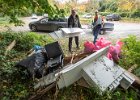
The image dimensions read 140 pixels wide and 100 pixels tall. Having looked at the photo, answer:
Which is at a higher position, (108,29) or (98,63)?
(98,63)

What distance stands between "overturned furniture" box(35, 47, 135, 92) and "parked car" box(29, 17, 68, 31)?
511 inches

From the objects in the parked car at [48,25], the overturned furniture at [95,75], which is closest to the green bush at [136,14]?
the parked car at [48,25]

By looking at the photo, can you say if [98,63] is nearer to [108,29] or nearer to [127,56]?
[127,56]

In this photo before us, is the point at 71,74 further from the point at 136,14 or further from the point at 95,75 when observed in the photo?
the point at 136,14

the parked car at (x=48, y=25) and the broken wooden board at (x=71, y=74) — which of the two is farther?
the parked car at (x=48, y=25)

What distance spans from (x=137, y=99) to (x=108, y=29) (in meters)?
13.3

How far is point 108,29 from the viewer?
19.4 m

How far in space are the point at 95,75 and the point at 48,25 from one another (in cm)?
1514

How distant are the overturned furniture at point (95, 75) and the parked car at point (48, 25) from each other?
1297 centimetres

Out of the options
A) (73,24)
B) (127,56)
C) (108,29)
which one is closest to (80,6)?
(108,29)

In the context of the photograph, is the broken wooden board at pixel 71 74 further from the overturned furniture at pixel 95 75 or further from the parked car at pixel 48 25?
the parked car at pixel 48 25

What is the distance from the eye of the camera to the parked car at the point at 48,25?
1959 centimetres

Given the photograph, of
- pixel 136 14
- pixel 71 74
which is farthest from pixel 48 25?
pixel 136 14

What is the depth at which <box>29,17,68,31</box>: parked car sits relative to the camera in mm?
19594
